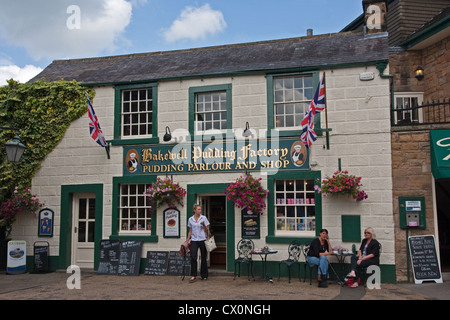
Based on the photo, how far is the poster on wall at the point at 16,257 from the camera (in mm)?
11602

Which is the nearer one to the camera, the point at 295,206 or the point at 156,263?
the point at 295,206

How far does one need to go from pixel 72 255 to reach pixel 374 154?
8622 mm

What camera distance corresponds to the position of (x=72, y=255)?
12094mm

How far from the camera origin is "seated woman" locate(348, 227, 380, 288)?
909 cm

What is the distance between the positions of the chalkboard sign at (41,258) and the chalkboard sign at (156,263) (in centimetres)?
296

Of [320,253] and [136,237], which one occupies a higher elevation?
[136,237]

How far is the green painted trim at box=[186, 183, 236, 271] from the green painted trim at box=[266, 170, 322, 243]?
942 millimetres

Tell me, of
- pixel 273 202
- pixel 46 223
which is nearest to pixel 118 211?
pixel 46 223

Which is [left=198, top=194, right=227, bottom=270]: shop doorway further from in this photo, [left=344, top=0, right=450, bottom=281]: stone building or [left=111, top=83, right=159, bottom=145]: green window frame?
[left=344, top=0, right=450, bottom=281]: stone building

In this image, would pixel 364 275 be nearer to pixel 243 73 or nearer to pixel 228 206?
pixel 228 206

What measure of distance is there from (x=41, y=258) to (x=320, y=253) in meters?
7.60

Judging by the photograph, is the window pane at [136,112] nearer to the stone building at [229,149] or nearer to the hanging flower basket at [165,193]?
the stone building at [229,149]

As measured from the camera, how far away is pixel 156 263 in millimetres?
11070

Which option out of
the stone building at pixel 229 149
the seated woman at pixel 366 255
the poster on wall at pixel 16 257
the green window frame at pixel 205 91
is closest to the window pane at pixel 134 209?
the stone building at pixel 229 149
